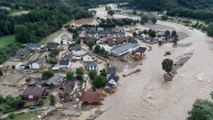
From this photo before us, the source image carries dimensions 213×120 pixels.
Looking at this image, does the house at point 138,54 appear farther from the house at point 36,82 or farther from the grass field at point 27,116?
the grass field at point 27,116

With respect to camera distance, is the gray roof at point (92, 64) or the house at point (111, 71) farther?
the gray roof at point (92, 64)

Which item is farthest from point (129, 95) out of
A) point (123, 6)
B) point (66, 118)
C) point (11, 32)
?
point (123, 6)

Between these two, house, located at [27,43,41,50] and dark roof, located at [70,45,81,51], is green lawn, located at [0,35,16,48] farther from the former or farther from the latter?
dark roof, located at [70,45,81,51]

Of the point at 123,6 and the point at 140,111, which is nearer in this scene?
the point at 140,111

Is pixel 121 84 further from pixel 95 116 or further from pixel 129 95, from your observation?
pixel 95 116

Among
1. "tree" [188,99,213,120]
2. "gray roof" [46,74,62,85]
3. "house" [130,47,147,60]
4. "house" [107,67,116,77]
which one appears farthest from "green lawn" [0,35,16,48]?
"tree" [188,99,213,120]

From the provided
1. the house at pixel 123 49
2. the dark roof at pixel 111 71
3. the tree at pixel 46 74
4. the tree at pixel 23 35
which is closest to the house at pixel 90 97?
the dark roof at pixel 111 71
